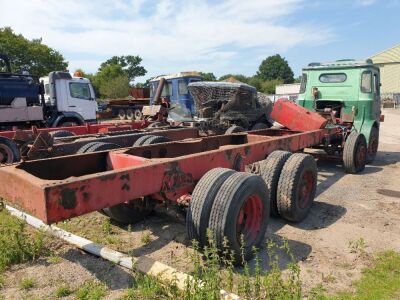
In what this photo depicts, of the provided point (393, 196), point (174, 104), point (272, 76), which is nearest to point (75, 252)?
point (393, 196)

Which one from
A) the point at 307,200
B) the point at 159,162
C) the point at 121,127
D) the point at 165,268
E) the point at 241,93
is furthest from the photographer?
the point at 241,93

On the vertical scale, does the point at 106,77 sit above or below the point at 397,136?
above

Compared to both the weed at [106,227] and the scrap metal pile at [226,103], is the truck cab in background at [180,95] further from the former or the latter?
the weed at [106,227]

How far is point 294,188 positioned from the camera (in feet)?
14.2

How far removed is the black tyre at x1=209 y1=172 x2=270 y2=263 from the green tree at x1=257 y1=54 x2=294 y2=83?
102960 millimetres

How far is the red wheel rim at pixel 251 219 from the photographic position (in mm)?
3531

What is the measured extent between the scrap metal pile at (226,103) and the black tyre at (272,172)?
215 inches

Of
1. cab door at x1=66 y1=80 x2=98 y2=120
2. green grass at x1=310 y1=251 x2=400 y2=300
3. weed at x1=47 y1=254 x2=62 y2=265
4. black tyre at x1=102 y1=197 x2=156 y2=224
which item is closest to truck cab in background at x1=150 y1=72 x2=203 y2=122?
cab door at x1=66 y1=80 x2=98 y2=120

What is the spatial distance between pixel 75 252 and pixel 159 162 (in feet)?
4.53

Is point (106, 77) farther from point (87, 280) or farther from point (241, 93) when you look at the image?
point (87, 280)

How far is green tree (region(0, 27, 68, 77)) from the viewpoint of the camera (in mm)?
36125

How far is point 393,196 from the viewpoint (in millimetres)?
5879

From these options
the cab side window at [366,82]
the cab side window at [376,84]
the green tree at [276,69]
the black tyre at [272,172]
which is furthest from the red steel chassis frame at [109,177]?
the green tree at [276,69]

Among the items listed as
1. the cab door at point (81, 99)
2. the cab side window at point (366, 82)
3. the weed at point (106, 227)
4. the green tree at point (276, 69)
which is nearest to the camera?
the weed at point (106, 227)
